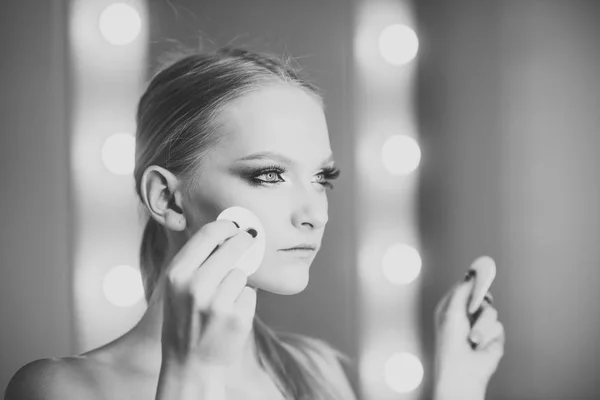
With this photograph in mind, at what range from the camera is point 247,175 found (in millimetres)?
640

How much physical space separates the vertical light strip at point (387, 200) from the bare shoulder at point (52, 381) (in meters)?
0.40

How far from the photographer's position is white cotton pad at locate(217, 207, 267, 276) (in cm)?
60

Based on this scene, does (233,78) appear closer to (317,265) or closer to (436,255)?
(317,265)

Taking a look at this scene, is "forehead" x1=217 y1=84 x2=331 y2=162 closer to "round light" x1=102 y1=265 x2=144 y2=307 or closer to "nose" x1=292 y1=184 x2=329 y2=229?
"nose" x1=292 y1=184 x2=329 y2=229

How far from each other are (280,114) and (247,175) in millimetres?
78

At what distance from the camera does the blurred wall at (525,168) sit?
2.88 ft

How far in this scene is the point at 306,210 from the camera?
65cm

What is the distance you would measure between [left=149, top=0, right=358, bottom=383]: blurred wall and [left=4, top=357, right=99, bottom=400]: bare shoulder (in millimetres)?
259

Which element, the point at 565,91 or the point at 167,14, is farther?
the point at 565,91

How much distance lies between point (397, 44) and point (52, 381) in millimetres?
622

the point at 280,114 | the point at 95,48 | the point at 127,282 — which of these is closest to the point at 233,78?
the point at 280,114

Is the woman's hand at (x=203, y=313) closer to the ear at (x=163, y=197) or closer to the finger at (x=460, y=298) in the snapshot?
the ear at (x=163, y=197)

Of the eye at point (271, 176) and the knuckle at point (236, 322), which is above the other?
the eye at point (271, 176)

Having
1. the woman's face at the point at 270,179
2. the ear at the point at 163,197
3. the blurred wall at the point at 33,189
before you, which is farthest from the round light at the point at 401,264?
the blurred wall at the point at 33,189
